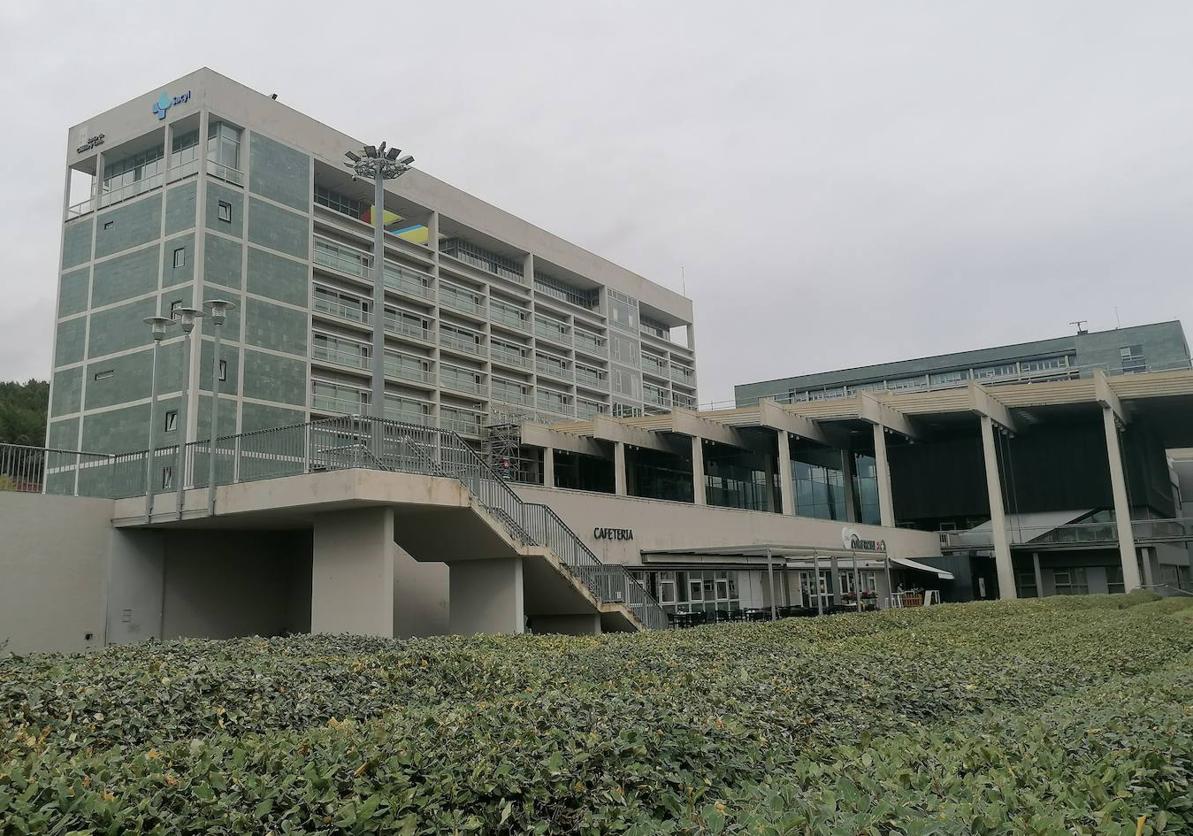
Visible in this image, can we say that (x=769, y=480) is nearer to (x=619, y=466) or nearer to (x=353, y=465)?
(x=619, y=466)

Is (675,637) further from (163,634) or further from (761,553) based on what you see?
(761,553)

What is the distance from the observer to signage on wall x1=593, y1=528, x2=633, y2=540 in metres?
27.6

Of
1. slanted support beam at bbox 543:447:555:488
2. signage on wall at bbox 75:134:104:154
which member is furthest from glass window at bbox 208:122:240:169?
slanted support beam at bbox 543:447:555:488

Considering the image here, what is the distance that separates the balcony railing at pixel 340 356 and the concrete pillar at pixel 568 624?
108 ft

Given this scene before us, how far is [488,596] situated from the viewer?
21.2 m

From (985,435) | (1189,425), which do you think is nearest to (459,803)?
(985,435)

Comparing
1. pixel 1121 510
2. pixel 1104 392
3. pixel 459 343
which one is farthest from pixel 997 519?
pixel 459 343

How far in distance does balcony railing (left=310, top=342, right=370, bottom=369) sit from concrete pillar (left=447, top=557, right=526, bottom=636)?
33.4 m

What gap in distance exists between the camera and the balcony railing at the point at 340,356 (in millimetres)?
52331

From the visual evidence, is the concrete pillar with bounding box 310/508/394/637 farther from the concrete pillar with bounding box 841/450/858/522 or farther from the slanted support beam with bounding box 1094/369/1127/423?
the concrete pillar with bounding box 841/450/858/522

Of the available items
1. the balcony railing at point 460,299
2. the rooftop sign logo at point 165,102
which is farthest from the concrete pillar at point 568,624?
the balcony railing at point 460,299

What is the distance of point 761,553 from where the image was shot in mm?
33344

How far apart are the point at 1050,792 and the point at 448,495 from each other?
1532cm

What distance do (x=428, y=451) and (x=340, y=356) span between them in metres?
35.8
